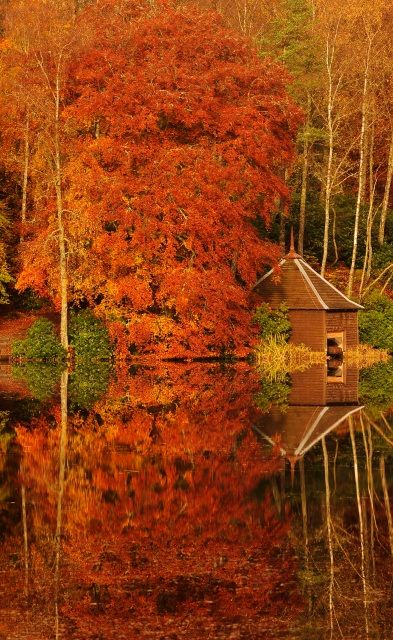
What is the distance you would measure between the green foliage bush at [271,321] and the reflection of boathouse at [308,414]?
7233mm

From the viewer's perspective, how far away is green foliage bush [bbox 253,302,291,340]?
35.3 m

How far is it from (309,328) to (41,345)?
28.3ft

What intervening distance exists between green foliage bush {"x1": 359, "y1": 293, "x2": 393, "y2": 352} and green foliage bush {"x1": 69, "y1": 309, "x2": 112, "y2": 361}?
9.02m

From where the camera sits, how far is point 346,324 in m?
36.2

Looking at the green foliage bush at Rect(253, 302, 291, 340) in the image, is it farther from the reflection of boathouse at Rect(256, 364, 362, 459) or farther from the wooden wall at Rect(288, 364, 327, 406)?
the reflection of boathouse at Rect(256, 364, 362, 459)

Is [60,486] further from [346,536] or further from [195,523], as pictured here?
[346,536]

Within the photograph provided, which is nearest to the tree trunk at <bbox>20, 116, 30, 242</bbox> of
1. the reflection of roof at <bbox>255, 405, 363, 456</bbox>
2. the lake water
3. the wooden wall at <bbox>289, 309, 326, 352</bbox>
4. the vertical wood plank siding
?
the wooden wall at <bbox>289, 309, 326, 352</bbox>

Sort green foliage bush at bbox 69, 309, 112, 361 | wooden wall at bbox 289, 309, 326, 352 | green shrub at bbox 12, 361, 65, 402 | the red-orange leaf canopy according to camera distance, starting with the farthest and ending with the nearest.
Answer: wooden wall at bbox 289, 309, 326, 352
green foliage bush at bbox 69, 309, 112, 361
the red-orange leaf canopy
green shrub at bbox 12, 361, 65, 402

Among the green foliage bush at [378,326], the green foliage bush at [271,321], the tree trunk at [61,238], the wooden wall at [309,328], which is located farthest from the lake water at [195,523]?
the green foliage bush at [378,326]

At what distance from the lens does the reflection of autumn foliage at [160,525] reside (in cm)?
815

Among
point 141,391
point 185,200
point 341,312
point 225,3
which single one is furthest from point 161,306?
point 225,3

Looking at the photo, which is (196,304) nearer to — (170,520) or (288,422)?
(288,422)

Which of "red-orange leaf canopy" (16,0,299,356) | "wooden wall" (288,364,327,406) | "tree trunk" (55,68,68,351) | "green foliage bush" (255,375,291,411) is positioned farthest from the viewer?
"tree trunk" (55,68,68,351)

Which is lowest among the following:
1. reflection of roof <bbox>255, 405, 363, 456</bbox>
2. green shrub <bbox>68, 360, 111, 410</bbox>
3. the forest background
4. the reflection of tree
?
the reflection of tree
